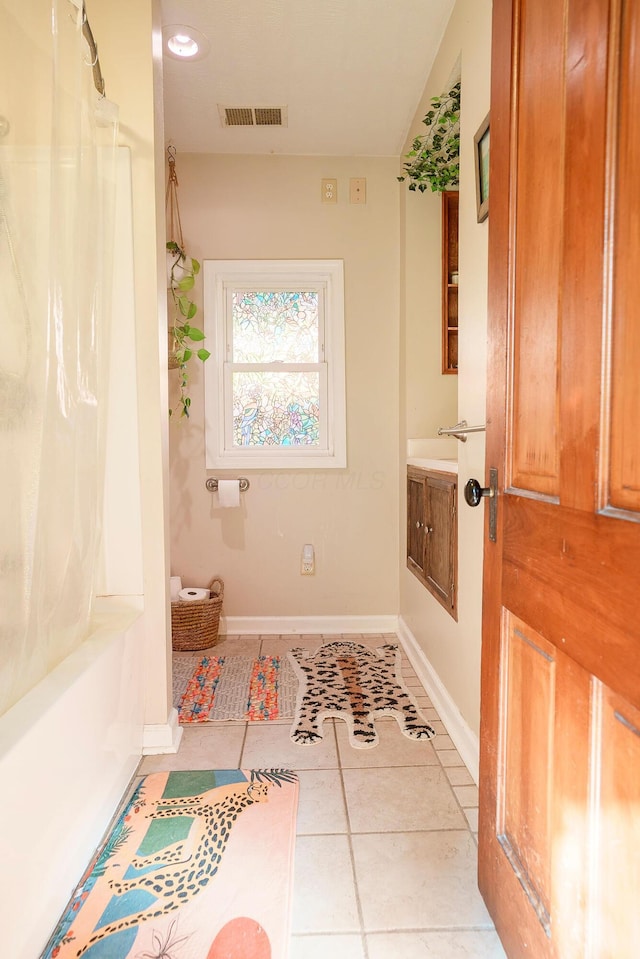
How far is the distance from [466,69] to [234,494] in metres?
2.08

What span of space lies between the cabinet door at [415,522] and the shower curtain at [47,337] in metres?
1.48

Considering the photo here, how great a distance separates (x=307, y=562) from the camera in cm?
315

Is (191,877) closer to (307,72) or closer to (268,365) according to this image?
(268,365)

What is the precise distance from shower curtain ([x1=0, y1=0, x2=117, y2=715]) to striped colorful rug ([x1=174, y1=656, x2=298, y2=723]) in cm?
82

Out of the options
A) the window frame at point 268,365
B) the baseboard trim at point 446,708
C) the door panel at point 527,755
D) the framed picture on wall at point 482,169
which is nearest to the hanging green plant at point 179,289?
the window frame at point 268,365

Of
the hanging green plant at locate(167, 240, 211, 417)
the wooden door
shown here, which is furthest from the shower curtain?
the hanging green plant at locate(167, 240, 211, 417)

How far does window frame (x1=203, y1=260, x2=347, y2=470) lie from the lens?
3076 millimetres

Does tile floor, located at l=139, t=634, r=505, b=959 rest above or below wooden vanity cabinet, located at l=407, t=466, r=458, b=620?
below

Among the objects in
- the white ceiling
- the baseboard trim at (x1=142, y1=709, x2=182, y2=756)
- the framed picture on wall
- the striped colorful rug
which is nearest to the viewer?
the framed picture on wall

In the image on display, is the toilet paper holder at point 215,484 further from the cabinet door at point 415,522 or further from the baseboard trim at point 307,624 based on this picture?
the cabinet door at point 415,522

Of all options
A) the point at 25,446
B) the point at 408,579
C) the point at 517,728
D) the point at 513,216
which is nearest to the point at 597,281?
the point at 513,216

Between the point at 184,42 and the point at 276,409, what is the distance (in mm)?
1634

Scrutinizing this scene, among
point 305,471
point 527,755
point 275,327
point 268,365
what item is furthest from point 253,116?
point 527,755

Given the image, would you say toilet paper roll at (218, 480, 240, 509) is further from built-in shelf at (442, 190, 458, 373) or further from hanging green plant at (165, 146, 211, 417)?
built-in shelf at (442, 190, 458, 373)
